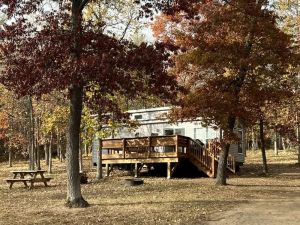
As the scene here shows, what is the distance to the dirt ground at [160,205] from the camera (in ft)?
39.0

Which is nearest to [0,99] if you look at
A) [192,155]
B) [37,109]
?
[37,109]

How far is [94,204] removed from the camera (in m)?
14.5

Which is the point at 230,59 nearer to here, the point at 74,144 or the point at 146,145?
the point at 74,144

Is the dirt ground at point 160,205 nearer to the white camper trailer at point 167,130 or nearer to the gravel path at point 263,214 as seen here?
the gravel path at point 263,214

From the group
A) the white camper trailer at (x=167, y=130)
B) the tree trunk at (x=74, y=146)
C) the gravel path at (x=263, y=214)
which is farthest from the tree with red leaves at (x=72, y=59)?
the white camper trailer at (x=167, y=130)

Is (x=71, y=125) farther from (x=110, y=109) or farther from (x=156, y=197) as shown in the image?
(x=156, y=197)

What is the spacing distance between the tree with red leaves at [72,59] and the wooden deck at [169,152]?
1115cm

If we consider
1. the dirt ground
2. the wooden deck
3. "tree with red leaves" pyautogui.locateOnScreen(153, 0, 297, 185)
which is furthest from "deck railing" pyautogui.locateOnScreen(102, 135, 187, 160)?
"tree with red leaves" pyautogui.locateOnScreen(153, 0, 297, 185)

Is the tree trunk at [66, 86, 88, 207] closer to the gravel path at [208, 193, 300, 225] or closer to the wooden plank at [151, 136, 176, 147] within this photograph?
the gravel path at [208, 193, 300, 225]

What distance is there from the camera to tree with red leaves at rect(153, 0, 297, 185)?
18.8 metres

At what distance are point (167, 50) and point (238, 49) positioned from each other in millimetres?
6227

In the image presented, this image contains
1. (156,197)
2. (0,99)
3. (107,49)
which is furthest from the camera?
(0,99)

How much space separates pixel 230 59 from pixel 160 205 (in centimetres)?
763

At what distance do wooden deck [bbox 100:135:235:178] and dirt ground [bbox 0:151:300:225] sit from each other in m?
4.16
